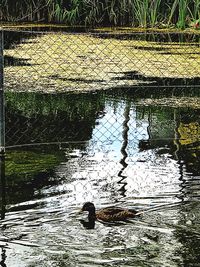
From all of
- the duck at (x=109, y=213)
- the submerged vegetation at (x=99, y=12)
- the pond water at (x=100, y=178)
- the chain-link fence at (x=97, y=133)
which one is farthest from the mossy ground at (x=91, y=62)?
the duck at (x=109, y=213)

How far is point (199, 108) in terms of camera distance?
9016 mm

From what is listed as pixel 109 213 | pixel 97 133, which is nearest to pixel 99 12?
pixel 97 133

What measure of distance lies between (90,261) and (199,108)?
510cm

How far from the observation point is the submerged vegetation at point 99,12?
660 inches

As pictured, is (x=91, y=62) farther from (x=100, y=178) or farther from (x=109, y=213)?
(x=109, y=213)

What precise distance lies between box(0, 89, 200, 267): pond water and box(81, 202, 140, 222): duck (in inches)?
2.1

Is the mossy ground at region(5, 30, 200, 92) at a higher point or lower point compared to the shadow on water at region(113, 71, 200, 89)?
higher

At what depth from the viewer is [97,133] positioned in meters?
7.72

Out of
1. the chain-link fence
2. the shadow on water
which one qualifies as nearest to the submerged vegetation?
the chain-link fence

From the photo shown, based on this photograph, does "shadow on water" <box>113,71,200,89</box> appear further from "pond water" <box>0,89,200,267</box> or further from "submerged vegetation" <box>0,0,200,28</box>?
"submerged vegetation" <box>0,0,200,28</box>

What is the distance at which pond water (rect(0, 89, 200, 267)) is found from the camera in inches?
171

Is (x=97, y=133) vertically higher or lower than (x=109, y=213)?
higher

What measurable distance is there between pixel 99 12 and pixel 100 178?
12494mm

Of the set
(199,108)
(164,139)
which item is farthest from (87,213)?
(199,108)
